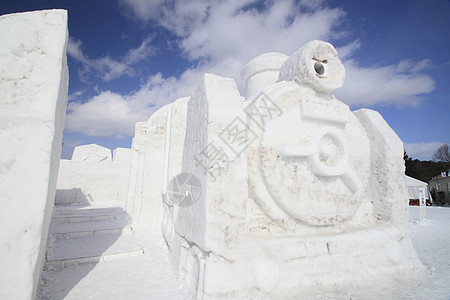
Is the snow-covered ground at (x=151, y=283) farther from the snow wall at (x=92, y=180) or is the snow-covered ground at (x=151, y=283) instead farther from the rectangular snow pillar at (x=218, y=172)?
the snow wall at (x=92, y=180)

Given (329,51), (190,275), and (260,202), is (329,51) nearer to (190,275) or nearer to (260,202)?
(260,202)

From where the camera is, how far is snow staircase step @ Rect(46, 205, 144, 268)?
3.07m

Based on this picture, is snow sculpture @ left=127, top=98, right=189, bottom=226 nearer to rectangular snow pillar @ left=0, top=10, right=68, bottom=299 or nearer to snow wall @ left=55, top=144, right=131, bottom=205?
rectangular snow pillar @ left=0, top=10, right=68, bottom=299

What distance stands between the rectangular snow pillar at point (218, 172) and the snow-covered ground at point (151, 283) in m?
0.70

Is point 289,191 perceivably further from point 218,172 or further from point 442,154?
point 442,154

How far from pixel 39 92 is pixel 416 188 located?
55.4ft

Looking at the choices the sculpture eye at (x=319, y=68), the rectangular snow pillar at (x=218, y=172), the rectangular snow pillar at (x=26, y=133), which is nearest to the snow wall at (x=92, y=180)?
the rectangular snow pillar at (x=218, y=172)

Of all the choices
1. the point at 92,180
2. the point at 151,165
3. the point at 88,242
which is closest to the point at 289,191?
the point at 88,242

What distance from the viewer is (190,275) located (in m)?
2.28

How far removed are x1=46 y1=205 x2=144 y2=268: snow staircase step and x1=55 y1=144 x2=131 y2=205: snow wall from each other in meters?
4.37

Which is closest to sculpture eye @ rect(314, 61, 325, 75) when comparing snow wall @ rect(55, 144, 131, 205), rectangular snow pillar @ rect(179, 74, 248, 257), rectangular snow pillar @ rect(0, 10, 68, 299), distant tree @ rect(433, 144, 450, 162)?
rectangular snow pillar @ rect(179, 74, 248, 257)

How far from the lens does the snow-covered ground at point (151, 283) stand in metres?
2.29

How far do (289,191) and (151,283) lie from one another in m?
1.94

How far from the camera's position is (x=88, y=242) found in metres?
3.79
